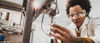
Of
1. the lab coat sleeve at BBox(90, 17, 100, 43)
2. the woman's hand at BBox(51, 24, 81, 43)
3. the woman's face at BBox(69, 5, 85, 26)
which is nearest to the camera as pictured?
the woman's hand at BBox(51, 24, 81, 43)

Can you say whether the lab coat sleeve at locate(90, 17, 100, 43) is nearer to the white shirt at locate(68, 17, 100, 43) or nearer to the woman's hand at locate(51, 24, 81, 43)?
the white shirt at locate(68, 17, 100, 43)

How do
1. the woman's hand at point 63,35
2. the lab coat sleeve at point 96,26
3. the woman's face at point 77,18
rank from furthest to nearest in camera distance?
1. the woman's face at point 77,18
2. the lab coat sleeve at point 96,26
3. the woman's hand at point 63,35

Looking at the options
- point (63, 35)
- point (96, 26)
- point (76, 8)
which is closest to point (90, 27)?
point (96, 26)

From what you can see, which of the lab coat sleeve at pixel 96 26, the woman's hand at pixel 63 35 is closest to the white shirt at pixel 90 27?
the lab coat sleeve at pixel 96 26

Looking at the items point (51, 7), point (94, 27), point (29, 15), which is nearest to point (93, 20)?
point (94, 27)

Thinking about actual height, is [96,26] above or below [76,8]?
below

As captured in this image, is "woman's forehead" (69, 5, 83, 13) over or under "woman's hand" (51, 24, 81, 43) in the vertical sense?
over

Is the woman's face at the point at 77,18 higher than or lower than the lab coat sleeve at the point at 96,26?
higher

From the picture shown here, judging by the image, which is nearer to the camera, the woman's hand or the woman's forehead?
the woman's hand

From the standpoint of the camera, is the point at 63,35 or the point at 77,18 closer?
the point at 63,35

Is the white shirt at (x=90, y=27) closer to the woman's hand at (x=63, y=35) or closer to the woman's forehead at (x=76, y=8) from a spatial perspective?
the woman's forehead at (x=76, y=8)

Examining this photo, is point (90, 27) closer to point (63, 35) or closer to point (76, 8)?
point (76, 8)

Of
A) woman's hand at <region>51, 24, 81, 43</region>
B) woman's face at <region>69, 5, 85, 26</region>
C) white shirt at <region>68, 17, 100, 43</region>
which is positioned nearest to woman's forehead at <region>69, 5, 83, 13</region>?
woman's face at <region>69, 5, 85, 26</region>

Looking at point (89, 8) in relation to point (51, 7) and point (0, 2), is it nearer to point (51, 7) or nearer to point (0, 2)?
point (51, 7)
